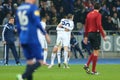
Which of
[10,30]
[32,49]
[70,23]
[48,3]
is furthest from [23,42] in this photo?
[48,3]

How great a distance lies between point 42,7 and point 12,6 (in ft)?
6.23

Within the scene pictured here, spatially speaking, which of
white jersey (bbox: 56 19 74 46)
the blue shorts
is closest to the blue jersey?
the blue shorts

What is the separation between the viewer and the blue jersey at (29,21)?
1215cm

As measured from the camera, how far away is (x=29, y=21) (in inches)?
483

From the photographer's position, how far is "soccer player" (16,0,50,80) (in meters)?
12.1

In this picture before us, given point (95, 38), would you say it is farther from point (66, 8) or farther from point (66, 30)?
point (66, 8)

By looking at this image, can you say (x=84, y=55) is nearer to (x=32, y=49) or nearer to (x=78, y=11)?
(x=78, y=11)

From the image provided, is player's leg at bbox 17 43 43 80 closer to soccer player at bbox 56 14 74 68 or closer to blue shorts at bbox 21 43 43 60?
blue shorts at bbox 21 43 43 60

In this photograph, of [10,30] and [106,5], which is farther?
[106,5]

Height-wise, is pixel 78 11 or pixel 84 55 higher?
pixel 78 11

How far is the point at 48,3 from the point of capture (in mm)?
34188

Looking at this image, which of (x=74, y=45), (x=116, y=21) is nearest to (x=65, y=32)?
(x=74, y=45)

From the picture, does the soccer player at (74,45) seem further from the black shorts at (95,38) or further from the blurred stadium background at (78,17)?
the black shorts at (95,38)

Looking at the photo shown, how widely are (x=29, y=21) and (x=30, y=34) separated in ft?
1.00
